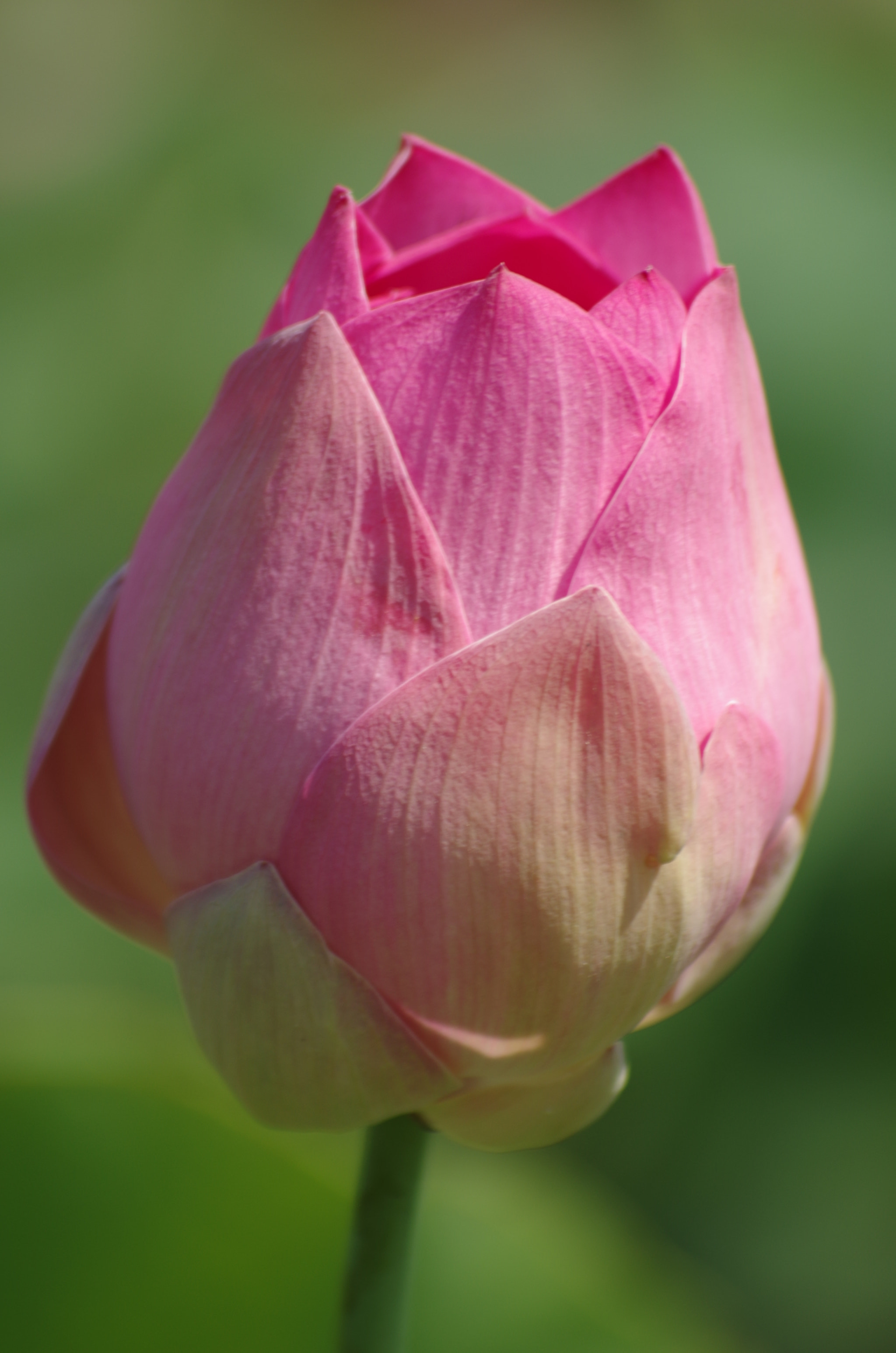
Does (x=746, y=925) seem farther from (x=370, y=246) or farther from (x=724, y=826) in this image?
(x=370, y=246)

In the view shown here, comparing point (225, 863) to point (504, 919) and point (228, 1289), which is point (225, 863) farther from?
point (228, 1289)

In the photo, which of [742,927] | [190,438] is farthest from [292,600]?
[190,438]

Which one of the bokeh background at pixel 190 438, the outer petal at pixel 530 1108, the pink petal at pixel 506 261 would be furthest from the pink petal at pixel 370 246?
the bokeh background at pixel 190 438

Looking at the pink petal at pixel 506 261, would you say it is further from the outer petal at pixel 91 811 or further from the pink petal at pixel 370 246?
the outer petal at pixel 91 811

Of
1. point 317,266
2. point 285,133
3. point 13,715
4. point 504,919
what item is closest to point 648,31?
point 285,133

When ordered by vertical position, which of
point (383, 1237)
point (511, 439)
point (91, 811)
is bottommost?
point (383, 1237)

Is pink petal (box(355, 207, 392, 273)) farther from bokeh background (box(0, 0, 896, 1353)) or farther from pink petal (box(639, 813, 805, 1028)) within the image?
bokeh background (box(0, 0, 896, 1353))
